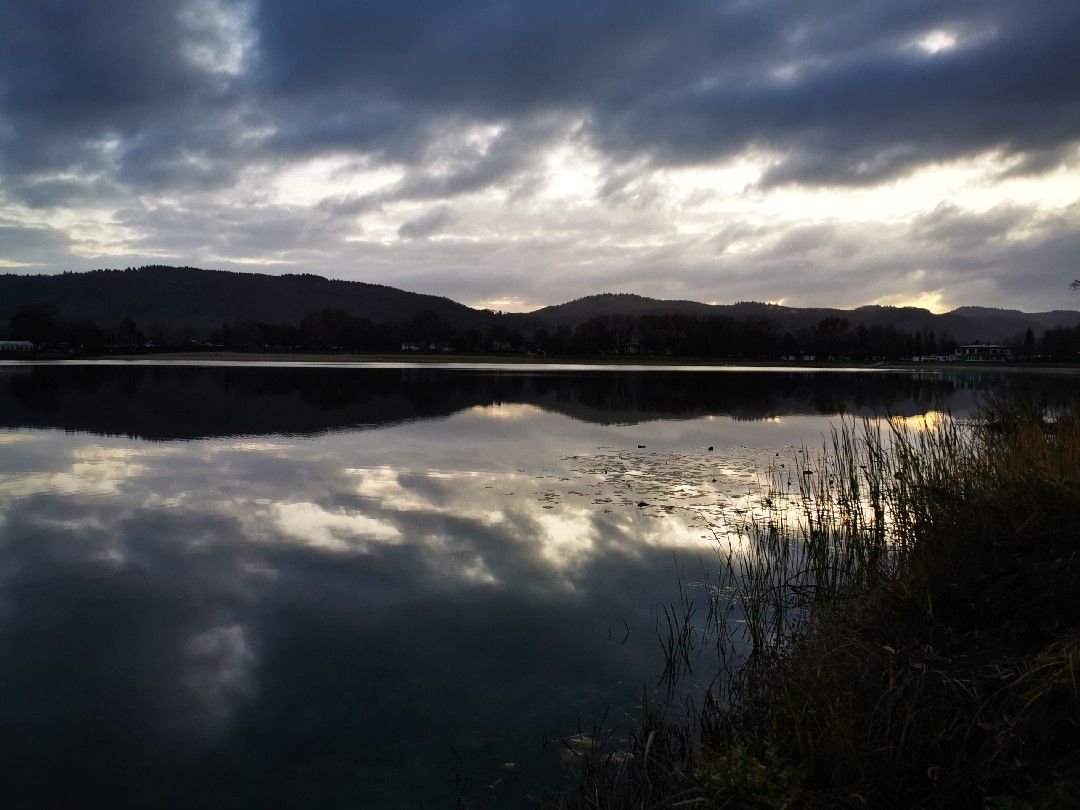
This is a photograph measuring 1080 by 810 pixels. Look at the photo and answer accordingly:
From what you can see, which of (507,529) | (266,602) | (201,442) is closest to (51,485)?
→ (201,442)

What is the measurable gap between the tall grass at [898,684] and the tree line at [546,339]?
153118mm

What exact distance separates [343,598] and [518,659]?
3100mm

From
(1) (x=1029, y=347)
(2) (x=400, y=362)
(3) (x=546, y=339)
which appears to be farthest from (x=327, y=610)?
(1) (x=1029, y=347)

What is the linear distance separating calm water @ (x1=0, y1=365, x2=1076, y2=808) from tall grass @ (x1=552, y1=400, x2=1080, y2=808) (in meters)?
0.79

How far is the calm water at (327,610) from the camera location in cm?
608

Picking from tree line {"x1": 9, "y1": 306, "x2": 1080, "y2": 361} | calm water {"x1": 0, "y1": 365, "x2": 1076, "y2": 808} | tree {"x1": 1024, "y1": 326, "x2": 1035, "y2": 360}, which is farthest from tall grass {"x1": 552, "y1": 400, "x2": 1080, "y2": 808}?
tree {"x1": 1024, "y1": 326, "x2": 1035, "y2": 360}

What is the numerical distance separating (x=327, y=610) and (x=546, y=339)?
530 feet

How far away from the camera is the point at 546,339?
170m

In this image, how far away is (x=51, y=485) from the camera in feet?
54.4

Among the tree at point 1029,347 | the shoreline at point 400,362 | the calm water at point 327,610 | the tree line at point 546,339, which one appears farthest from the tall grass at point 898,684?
the tree at point 1029,347

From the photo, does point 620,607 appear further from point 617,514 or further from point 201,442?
point 201,442

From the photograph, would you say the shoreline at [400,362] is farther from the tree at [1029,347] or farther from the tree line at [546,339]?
the tree at [1029,347]

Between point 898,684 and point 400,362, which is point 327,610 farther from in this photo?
point 400,362

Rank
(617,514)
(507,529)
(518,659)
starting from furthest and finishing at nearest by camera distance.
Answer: (617,514)
(507,529)
(518,659)
